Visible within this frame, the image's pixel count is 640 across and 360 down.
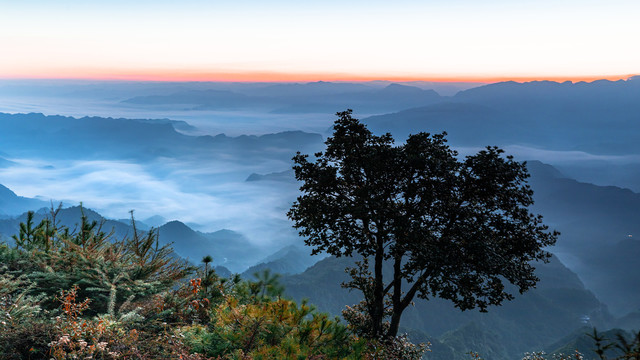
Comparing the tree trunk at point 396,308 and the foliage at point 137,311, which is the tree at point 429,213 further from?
the foliage at point 137,311

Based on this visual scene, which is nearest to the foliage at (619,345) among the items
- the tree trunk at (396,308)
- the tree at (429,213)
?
the tree at (429,213)

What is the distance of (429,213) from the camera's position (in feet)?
47.2

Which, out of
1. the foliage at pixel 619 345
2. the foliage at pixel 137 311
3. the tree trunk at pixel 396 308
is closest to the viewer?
the foliage at pixel 619 345

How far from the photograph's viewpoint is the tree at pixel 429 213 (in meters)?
13.4

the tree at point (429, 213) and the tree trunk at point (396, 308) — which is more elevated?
the tree at point (429, 213)

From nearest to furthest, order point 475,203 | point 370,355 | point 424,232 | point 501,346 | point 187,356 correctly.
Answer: point 187,356 < point 370,355 < point 424,232 < point 475,203 < point 501,346

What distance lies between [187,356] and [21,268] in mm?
6461

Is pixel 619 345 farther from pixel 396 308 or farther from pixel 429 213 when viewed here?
pixel 396 308

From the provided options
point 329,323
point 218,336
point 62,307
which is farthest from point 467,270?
point 62,307

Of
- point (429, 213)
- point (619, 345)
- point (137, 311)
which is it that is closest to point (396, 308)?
point (429, 213)

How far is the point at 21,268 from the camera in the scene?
413 inches

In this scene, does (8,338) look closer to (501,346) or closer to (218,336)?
(218,336)

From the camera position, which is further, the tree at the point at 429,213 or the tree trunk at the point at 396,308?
the tree trunk at the point at 396,308

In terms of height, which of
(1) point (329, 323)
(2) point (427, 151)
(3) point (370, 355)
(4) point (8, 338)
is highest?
(2) point (427, 151)
